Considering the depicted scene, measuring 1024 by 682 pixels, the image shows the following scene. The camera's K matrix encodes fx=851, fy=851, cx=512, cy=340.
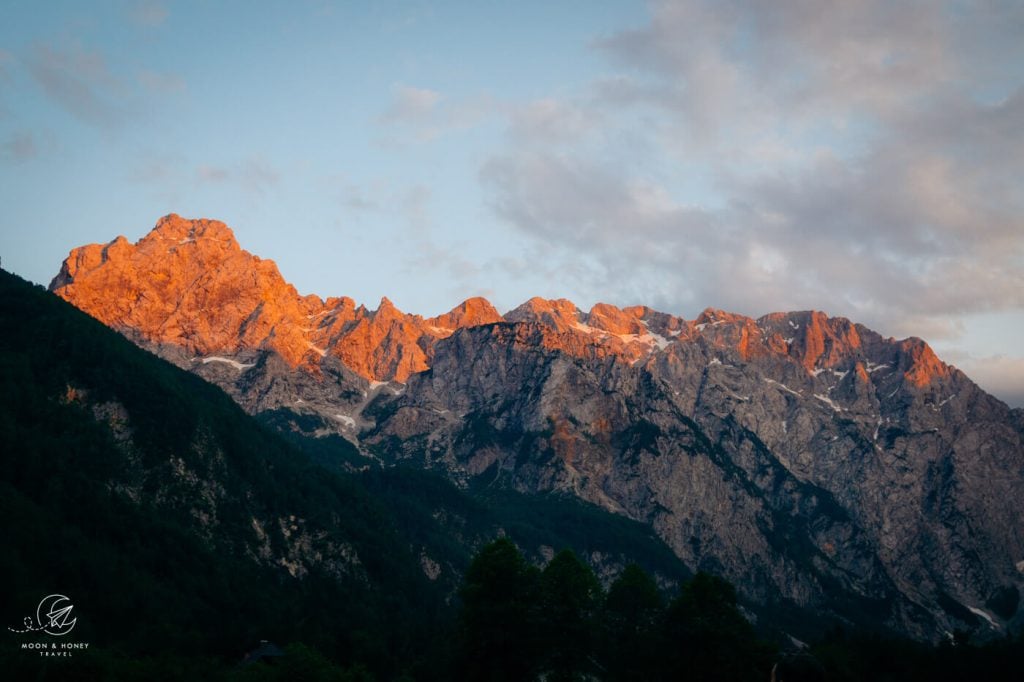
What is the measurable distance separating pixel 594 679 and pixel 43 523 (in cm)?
11156

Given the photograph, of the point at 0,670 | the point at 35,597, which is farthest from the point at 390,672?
the point at 0,670

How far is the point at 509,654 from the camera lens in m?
94.8

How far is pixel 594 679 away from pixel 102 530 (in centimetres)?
11715

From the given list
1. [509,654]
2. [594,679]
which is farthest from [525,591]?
[594,679]

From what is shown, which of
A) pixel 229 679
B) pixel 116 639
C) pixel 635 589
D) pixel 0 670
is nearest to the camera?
pixel 0 670

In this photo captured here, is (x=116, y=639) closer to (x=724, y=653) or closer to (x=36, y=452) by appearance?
(x=36, y=452)

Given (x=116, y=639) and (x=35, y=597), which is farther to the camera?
(x=116, y=639)

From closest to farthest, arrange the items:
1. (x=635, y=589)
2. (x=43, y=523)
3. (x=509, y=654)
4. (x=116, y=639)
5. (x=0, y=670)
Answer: (x=0, y=670) → (x=509, y=654) → (x=635, y=589) → (x=116, y=639) → (x=43, y=523)

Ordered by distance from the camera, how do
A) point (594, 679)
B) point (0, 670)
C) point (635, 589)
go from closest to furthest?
point (0, 670) → point (594, 679) → point (635, 589)

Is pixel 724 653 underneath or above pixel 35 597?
underneath

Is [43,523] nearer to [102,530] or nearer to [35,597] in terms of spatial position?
[102,530]

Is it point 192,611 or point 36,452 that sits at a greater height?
point 36,452

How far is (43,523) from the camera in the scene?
160 metres

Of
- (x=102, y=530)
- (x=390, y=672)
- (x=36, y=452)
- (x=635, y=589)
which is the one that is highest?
(x=36, y=452)
